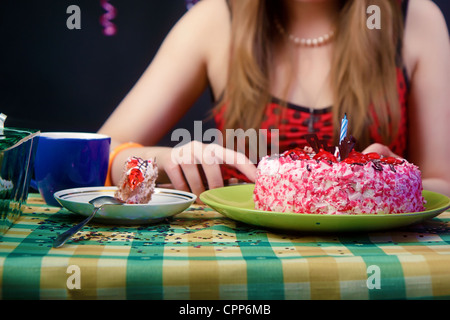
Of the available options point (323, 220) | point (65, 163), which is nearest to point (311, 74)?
point (65, 163)

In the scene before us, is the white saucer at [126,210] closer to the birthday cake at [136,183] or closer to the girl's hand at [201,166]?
the birthday cake at [136,183]

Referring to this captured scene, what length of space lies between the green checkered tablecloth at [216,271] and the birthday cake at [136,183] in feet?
0.54

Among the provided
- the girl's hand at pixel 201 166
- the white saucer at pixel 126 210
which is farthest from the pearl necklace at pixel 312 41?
the white saucer at pixel 126 210

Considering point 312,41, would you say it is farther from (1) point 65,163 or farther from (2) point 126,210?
(2) point 126,210

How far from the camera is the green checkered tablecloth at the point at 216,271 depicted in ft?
2.00

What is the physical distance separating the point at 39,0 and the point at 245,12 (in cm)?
101

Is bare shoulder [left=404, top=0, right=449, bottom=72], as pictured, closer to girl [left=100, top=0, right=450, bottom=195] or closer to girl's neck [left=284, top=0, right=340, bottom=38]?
girl [left=100, top=0, right=450, bottom=195]

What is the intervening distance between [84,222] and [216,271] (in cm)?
24

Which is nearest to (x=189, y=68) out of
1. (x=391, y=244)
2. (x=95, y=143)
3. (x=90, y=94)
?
(x=90, y=94)

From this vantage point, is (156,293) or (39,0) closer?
(156,293)

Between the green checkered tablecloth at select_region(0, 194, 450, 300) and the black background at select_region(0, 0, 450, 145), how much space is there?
69.4 inches

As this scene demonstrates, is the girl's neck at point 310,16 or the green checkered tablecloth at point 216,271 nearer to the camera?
the green checkered tablecloth at point 216,271

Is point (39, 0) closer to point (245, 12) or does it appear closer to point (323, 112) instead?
point (245, 12)
